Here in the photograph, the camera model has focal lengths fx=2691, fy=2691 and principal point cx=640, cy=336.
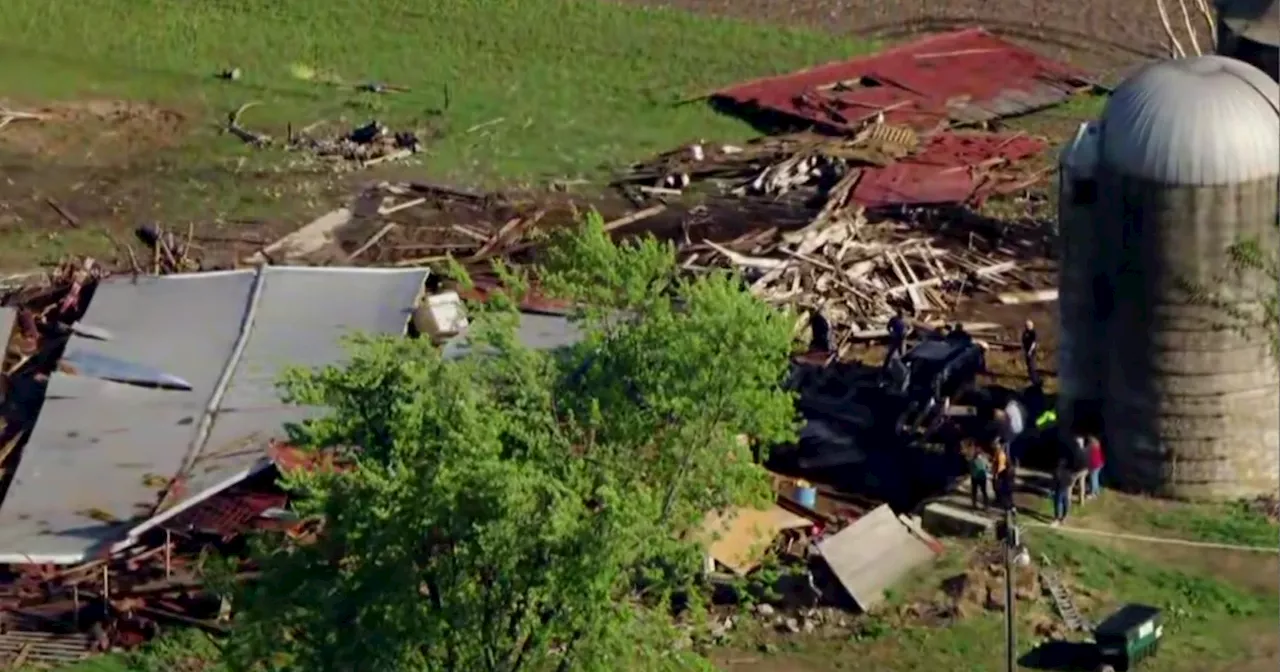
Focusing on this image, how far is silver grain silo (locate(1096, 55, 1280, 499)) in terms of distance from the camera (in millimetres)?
32219

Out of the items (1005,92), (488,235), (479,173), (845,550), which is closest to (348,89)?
(479,173)

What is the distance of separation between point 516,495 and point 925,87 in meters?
26.9

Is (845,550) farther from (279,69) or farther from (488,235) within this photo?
(279,69)

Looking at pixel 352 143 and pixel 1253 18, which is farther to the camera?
pixel 352 143

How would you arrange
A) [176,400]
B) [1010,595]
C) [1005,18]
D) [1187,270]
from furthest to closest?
[1005,18]
[176,400]
[1187,270]
[1010,595]

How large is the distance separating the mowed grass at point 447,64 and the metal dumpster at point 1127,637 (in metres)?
18.4

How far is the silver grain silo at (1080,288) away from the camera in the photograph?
109ft

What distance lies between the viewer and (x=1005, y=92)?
158 ft

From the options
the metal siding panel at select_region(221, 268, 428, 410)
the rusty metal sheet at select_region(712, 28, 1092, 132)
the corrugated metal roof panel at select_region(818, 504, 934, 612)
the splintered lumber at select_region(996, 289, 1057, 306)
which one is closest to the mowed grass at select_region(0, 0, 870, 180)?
the rusty metal sheet at select_region(712, 28, 1092, 132)

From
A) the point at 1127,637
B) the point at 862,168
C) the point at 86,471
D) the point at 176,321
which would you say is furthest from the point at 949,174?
the point at 86,471

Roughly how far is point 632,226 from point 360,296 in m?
7.10

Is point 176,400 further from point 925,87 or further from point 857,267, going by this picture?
point 925,87

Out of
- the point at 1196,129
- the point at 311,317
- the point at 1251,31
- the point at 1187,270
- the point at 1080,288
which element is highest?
the point at 1196,129

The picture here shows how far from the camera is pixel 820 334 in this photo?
37.7 metres
